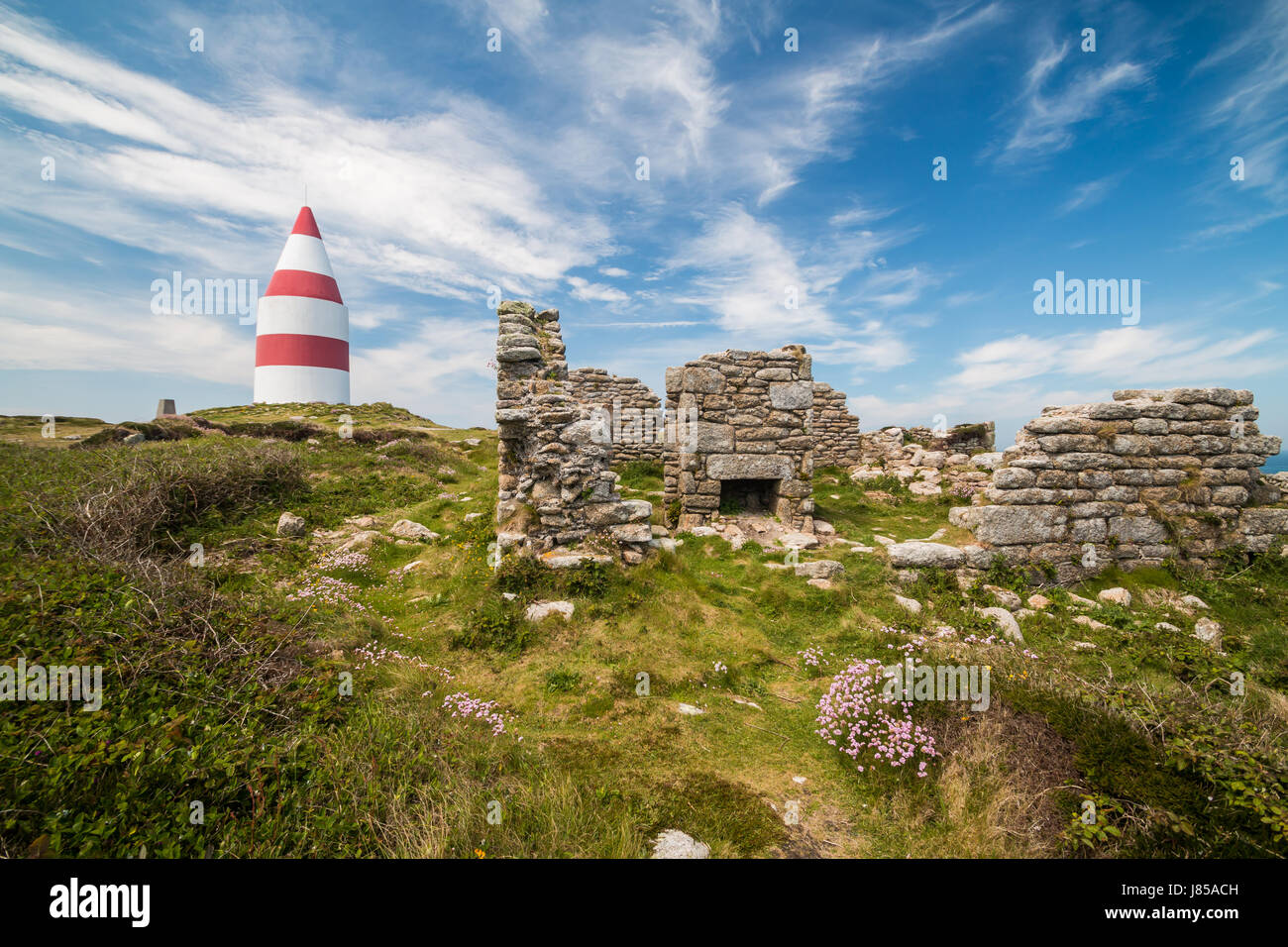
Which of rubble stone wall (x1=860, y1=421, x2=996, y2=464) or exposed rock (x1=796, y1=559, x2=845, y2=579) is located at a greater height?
rubble stone wall (x1=860, y1=421, x2=996, y2=464)

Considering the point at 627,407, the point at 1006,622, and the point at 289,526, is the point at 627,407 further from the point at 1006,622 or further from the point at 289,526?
the point at 1006,622

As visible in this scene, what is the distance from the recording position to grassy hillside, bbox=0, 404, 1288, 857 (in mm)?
2742

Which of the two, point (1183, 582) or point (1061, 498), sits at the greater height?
point (1061, 498)

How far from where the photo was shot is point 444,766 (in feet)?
10.6

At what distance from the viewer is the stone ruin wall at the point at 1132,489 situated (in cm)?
725

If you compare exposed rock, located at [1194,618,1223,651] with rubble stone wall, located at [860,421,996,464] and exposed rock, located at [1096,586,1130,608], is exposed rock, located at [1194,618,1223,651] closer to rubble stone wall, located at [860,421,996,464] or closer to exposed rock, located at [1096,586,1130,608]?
exposed rock, located at [1096,586,1130,608]

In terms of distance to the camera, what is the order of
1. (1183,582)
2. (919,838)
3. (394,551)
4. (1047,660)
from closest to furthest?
1. (919,838)
2. (1047,660)
3. (1183,582)
4. (394,551)

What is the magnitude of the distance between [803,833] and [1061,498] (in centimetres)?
728

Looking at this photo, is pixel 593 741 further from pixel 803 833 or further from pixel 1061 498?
pixel 1061 498

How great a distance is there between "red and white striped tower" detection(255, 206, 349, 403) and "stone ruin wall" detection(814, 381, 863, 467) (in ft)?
82.1

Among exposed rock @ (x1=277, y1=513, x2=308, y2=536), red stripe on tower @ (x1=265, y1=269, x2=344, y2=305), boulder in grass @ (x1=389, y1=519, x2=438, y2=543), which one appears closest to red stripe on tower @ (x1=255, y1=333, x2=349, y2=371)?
red stripe on tower @ (x1=265, y1=269, x2=344, y2=305)

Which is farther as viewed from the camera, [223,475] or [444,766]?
[223,475]
